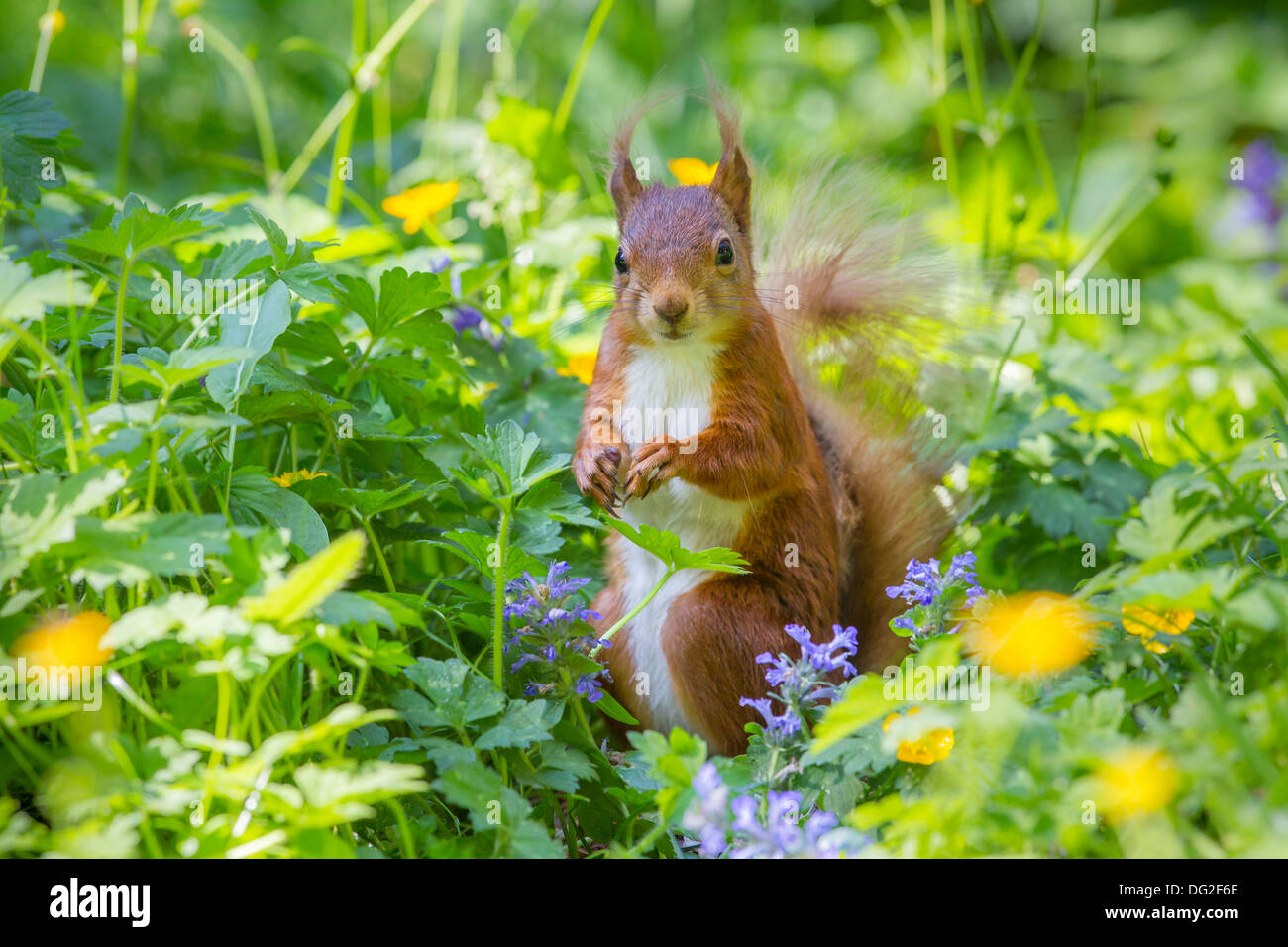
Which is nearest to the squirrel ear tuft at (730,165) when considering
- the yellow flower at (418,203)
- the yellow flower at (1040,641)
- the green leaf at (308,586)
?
the yellow flower at (418,203)

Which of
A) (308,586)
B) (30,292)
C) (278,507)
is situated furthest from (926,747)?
(30,292)

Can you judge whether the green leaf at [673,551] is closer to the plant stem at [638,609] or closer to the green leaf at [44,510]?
the plant stem at [638,609]

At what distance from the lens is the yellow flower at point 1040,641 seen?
1396mm

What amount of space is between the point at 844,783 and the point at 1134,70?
4.37 metres

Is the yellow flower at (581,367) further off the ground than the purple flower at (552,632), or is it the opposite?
the yellow flower at (581,367)

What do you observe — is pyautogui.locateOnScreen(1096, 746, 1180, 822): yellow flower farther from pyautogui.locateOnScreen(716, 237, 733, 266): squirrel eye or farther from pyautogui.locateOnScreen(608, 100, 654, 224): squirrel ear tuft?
pyautogui.locateOnScreen(608, 100, 654, 224): squirrel ear tuft

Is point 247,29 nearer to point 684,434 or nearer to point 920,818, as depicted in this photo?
point 684,434

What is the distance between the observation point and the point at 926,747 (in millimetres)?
1359

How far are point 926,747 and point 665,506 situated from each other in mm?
673

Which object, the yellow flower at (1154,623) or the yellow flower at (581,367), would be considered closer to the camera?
the yellow flower at (1154,623)

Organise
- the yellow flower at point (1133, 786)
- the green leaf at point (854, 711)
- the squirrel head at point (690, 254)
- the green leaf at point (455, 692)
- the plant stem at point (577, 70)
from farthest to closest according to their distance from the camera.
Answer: the plant stem at point (577, 70)
the squirrel head at point (690, 254)
the green leaf at point (455, 692)
the green leaf at point (854, 711)
the yellow flower at point (1133, 786)
